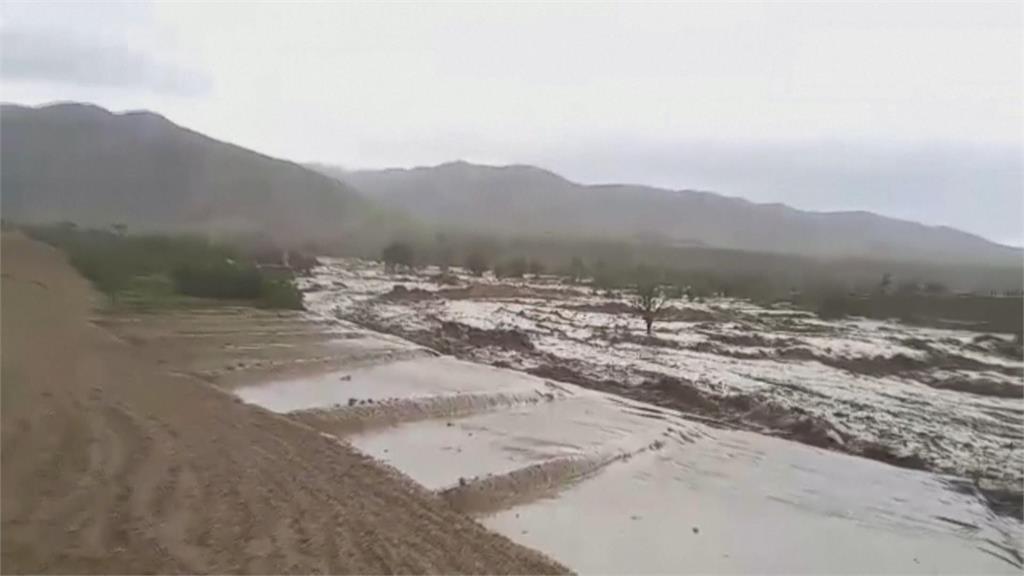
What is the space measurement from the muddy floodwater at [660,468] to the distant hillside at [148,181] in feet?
13.2

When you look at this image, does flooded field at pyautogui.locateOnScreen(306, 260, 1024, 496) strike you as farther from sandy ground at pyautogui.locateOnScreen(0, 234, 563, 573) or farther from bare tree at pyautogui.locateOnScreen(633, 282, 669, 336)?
sandy ground at pyautogui.locateOnScreen(0, 234, 563, 573)

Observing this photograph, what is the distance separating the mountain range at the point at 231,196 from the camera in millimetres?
12328

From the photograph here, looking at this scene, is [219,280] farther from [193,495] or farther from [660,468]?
[193,495]

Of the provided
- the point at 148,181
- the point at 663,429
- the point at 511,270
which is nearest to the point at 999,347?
the point at 663,429

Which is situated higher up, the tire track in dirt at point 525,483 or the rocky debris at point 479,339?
the rocky debris at point 479,339

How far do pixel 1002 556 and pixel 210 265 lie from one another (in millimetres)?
15307

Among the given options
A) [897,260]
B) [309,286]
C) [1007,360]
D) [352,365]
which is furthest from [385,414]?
[897,260]

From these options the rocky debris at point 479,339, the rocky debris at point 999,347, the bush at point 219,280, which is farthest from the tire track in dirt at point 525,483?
the rocky debris at point 999,347

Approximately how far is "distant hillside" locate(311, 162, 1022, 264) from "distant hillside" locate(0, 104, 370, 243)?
918 cm

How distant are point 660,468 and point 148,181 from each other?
39.1 ft

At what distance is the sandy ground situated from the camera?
417cm

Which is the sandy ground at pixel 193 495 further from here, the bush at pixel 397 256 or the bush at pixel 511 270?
the bush at pixel 511 270

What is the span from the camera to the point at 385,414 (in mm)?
9117

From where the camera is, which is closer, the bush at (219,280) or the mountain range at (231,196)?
the mountain range at (231,196)
